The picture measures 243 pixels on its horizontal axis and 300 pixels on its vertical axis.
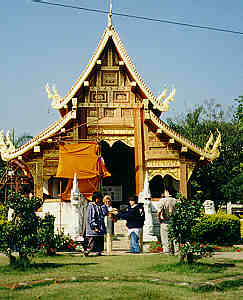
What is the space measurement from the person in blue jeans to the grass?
84.7 inches

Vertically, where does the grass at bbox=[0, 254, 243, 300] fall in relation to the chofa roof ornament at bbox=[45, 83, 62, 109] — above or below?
below

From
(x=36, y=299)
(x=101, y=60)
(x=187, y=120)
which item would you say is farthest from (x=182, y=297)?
(x=187, y=120)

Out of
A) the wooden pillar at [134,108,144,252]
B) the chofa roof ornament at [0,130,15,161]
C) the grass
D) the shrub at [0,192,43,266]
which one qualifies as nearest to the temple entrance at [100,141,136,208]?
the wooden pillar at [134,108,144,252]

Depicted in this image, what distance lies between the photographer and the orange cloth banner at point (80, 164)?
16.0 meters

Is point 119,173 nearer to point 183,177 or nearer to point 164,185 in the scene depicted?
point 164,185

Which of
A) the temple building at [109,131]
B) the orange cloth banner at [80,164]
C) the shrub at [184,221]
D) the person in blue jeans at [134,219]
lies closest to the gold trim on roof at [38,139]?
the temple building at [109,131]

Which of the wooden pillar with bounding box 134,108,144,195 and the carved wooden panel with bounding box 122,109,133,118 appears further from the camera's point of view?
the carved wooden panel with bounding box 122,109,133,118

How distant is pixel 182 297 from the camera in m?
6.33

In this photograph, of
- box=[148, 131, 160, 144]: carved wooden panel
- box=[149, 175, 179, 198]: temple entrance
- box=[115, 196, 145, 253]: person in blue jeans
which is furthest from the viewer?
box=[149, 175, 179, 198]: temple entrance

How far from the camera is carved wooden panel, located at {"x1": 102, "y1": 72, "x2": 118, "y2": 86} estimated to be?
57.4ft

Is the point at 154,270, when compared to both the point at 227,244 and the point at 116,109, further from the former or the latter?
the point at 116,109

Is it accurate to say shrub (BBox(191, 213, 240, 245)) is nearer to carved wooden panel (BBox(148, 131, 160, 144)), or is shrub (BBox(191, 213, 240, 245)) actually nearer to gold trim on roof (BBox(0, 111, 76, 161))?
carved wooden panel (BBox(148, 131, 160, 144))

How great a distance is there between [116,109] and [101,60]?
1.93m

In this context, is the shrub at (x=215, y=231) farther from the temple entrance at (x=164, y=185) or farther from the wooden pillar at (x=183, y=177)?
the temple entrance at (x=164, y=185)
